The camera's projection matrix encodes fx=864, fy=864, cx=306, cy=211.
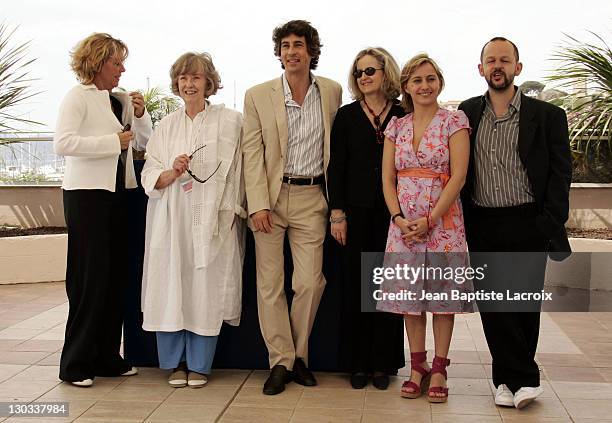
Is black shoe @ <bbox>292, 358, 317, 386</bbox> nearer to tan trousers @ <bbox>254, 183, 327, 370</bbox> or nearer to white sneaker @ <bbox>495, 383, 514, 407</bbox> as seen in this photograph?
tan trousers @ <bbox>254, 183, 327, 370</bbox>

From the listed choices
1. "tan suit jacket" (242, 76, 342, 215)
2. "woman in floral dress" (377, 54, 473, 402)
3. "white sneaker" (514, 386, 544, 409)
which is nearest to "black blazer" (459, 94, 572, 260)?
"woman in floral dress" (377, 54, 473, 402)

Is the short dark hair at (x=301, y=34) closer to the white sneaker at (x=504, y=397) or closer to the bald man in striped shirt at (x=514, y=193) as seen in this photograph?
the bald man in striped shirt at (x=514, y=193)

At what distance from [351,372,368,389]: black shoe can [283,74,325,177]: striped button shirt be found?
0.95 meters

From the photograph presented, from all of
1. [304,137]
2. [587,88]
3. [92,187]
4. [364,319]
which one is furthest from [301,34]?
[587,88]

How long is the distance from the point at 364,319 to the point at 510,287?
702 mm

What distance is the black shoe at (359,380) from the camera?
3.98 m

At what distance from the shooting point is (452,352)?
4.76 metres

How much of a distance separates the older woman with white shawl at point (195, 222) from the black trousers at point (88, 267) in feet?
0.58

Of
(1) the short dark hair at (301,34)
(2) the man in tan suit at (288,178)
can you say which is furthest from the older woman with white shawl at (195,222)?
(1) the short dark hair at (301,34)

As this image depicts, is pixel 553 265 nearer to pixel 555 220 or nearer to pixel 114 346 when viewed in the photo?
pixel 555 220

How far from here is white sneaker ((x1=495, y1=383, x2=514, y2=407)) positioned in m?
3.69

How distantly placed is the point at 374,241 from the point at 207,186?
80 centimetres

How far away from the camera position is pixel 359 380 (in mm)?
3988

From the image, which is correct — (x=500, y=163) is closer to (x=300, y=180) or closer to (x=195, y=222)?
(x=300, y=180)
